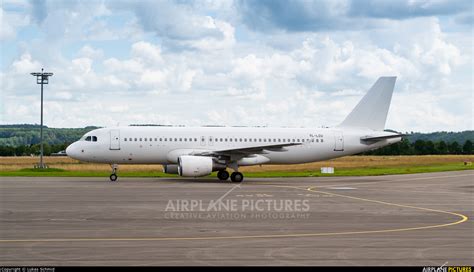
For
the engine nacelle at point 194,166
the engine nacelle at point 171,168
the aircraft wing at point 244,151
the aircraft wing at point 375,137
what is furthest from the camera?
the aircraft wing at point 375,137

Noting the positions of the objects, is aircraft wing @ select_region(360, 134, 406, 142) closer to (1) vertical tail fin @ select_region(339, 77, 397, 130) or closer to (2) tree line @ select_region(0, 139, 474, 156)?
(1) vertical tail fin @ select_region(339, 77, 397, 130)

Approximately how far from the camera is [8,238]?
53.6 ft

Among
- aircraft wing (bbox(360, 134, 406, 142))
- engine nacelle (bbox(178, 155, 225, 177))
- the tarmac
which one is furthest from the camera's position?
aircraft wing (bbox(360, 134, 406, 142))

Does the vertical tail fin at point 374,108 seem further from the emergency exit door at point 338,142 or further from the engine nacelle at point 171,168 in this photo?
the engine nacelle at point 171,168

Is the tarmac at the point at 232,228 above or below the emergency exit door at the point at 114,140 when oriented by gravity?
below

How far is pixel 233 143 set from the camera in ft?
152

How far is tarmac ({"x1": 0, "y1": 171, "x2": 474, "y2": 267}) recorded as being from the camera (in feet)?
44.9

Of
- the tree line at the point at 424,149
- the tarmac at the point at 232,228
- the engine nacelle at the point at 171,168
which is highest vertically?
the tree line at the point at 424,149

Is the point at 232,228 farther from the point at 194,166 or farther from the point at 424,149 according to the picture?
the point at 424,149

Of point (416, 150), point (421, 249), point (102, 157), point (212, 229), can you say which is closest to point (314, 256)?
point (421, 249)

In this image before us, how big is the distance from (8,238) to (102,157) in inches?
1101

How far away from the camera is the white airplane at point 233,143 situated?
43.9m

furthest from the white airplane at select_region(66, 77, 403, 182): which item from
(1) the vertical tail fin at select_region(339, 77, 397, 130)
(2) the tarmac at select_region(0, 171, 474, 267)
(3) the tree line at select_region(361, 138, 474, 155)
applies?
(3) the tree line at select_region(361, 138, 474, 155)

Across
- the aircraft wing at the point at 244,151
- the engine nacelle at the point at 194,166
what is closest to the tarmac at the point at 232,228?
the engine nacelle at the point at 194,166
